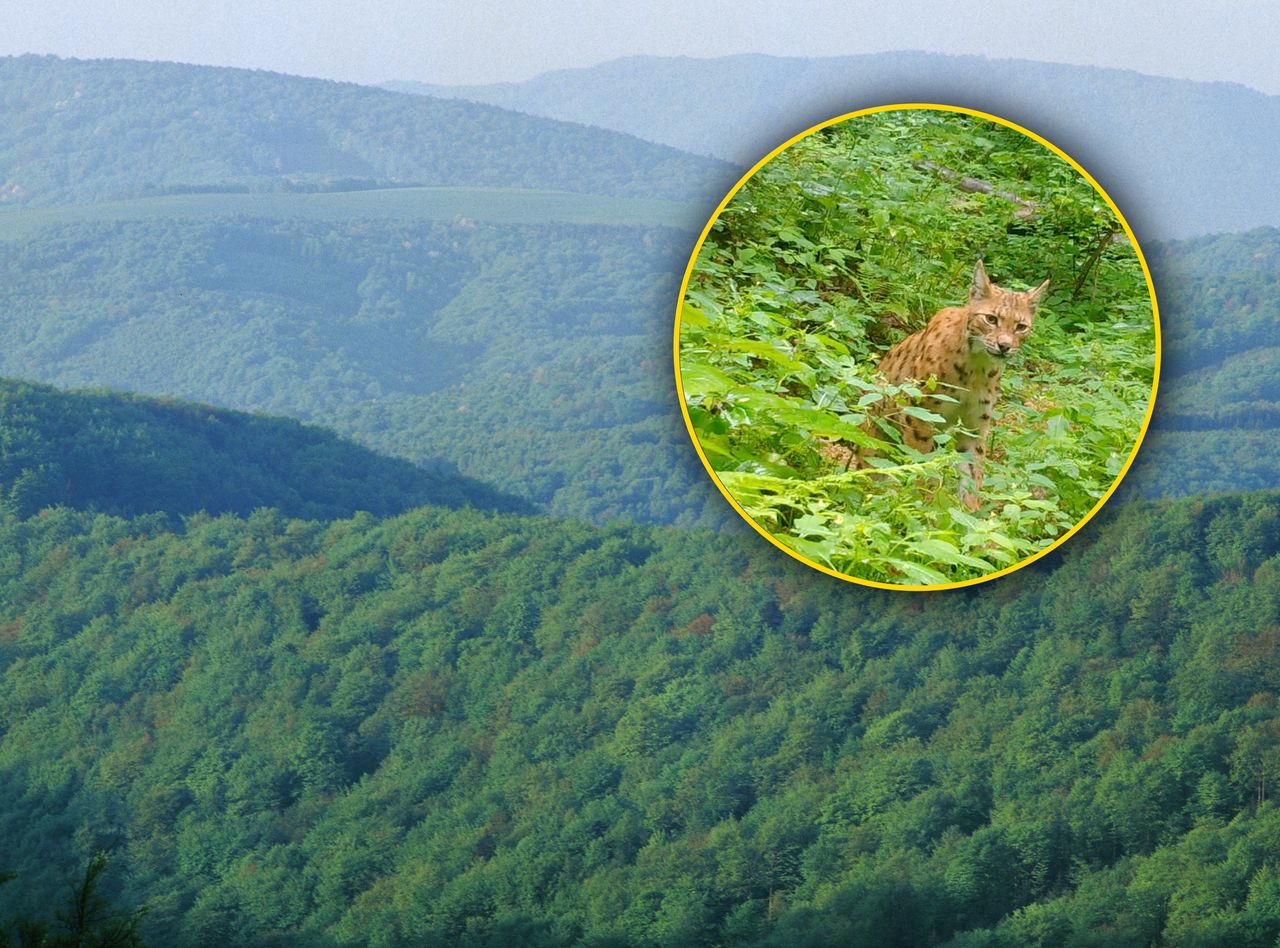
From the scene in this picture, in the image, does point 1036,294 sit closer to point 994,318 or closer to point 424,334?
point 994,318

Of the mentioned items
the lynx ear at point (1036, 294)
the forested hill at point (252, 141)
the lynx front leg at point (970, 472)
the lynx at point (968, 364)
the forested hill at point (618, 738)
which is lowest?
the forested hill at point (618, 738)

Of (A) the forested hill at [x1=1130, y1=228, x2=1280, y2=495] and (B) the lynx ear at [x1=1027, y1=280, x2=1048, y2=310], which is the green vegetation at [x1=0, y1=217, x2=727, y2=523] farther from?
(B) the lynx ear at [x1=1027, y1=280, x2=1048, y2=310]

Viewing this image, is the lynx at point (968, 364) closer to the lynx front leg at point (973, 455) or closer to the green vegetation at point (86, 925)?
the lynx front leg at point (973, 455)

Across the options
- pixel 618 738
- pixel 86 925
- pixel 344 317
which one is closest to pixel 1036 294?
pixel 86 925

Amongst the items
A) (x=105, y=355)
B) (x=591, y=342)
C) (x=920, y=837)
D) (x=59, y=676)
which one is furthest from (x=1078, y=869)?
(x=105, y=355)

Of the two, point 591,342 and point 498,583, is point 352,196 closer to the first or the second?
point 591,342

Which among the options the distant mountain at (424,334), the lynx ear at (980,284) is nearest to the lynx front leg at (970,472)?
the lynx ear at (980,284)
